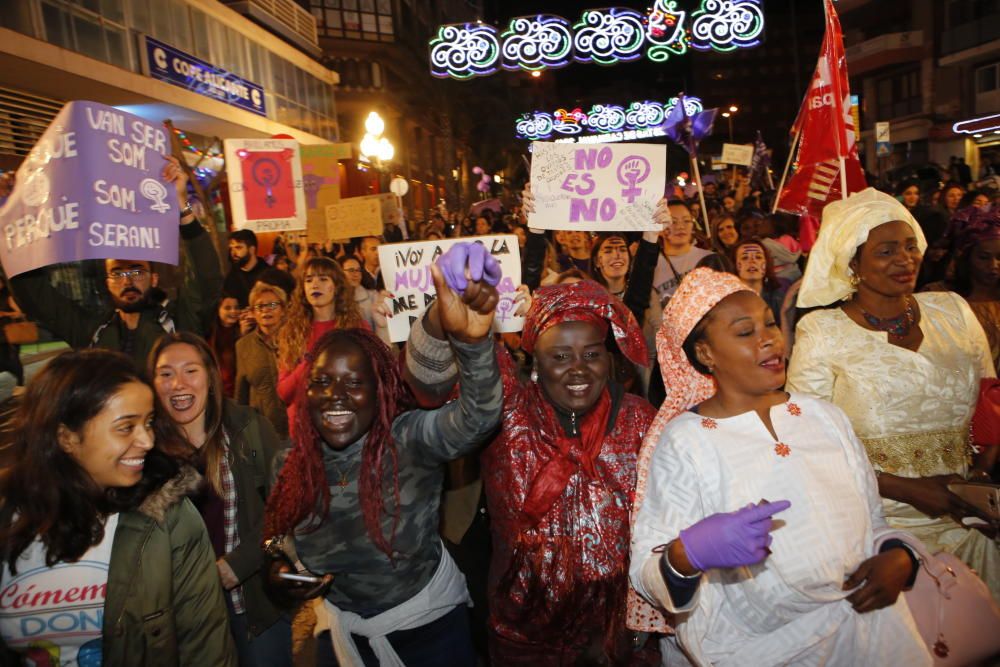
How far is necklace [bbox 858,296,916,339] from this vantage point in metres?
2.83

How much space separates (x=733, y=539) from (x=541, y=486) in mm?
945

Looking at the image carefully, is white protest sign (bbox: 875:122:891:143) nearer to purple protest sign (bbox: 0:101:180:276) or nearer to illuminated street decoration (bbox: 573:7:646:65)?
illuminated street decoration (bbox: 573:7:646:65)

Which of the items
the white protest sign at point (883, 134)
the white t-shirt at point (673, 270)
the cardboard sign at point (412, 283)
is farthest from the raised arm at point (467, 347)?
the white protest sign at point (883, 134)

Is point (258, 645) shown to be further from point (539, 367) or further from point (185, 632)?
point (539, 367)

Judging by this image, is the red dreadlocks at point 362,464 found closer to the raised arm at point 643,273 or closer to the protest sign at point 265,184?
the raised arm at point 643,273

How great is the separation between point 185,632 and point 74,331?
2.82 meters

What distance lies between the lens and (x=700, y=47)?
10172 millimetres

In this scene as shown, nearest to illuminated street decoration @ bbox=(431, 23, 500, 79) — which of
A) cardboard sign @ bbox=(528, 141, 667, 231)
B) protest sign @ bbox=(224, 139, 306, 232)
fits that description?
protest sign @ bbox=(224, 139, 306, 232)

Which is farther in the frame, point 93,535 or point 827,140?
point 827,140

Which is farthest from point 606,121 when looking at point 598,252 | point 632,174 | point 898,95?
point 632,174

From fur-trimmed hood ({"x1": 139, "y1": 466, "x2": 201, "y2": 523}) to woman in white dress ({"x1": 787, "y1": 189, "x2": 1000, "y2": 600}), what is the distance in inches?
91.5

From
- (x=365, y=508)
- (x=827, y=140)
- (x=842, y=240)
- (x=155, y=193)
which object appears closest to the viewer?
(x=365, y=508)

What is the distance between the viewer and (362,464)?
2.54 meters

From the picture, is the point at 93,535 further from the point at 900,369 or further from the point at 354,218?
the point at 354,218
